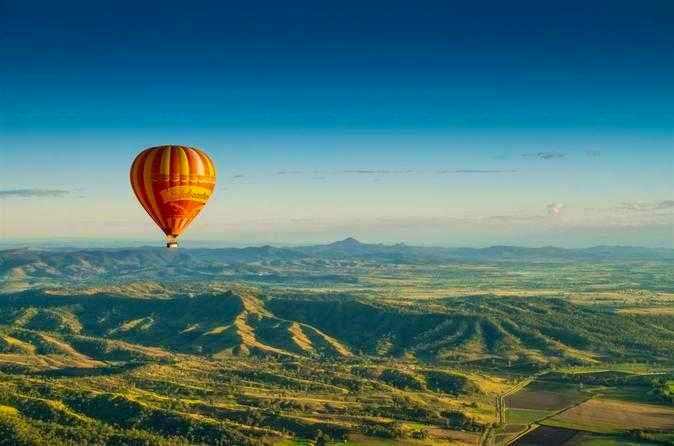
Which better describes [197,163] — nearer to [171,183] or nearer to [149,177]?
[171,183]

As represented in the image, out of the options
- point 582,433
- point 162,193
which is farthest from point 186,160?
point 582,433

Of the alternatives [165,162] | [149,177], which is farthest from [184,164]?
[149,177]

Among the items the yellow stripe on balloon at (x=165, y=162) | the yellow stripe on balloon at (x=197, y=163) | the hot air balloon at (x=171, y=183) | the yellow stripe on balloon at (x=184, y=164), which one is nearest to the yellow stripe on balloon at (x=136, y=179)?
the hot air balloon at (x=171, y=183)

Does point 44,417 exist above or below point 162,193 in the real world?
below

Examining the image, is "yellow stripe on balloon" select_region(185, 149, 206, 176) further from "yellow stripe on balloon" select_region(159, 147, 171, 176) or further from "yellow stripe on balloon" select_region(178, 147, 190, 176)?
"yellow stripe on balloon" select_region(159, 147, 171, 176)

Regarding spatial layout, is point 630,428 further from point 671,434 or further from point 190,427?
point 190,427

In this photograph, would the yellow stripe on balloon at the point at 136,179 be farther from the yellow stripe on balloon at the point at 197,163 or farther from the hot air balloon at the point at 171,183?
the yellow stripe on balloon at the point at 197,163

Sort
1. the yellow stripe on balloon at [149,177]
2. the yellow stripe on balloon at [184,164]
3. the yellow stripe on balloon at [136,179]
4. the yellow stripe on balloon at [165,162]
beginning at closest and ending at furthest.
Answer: the yellow stripe on balloon at [165,162] < the yellow stripe on balloon at [149,177] < the yellow stripe on balloon at [184,164] < the yellow stripe on balloon at [136,179]

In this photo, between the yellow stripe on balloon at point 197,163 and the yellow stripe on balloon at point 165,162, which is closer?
the yellow stripe on balloon at point 165,162

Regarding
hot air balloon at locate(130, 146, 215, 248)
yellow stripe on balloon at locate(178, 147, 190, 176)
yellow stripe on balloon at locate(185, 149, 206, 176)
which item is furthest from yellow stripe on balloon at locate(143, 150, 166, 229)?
yellow stripe on balloon at locate(185, 149, 206, 176)
